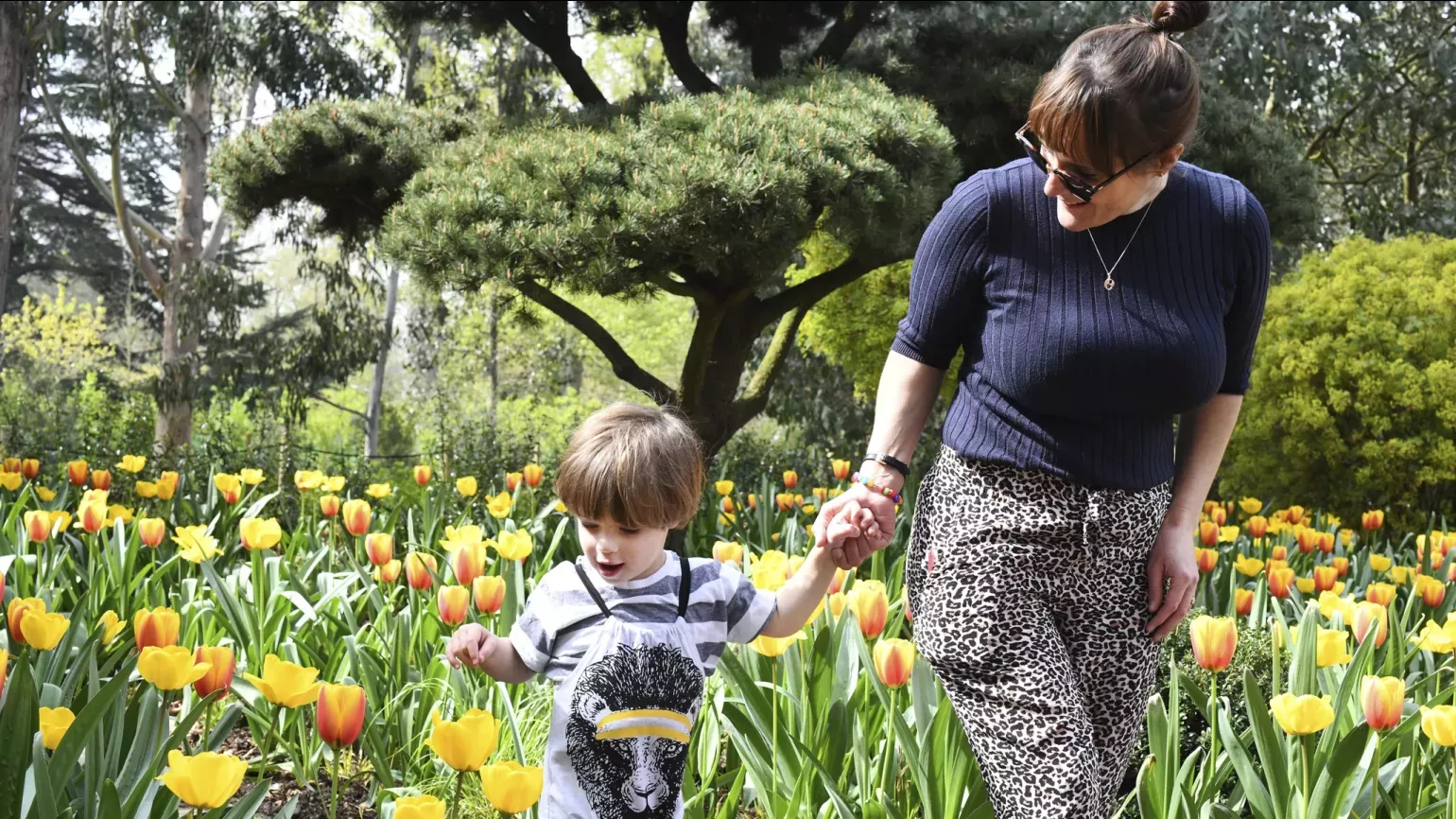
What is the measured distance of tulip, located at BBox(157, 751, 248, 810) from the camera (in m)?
1.25

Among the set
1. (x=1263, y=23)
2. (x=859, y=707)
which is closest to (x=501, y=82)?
(x=1263, y=23)

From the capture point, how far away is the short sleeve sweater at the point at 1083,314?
1506mm

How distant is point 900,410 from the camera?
1631 mm

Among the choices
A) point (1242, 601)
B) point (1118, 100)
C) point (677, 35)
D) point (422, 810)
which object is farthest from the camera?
point (677, 35)

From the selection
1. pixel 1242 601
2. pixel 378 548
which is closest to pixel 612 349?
pixel 378 548

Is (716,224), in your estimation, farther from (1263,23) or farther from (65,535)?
(1263,23)

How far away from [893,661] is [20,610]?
129 cm

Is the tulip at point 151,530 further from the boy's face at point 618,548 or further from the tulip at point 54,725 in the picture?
the boy's face at point 618,548

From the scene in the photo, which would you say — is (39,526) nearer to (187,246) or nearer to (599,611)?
(599,611)

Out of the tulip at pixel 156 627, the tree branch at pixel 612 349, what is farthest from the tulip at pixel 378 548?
the tree branch at pixel 612 349

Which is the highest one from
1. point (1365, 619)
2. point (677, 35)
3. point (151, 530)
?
point (677, 35)

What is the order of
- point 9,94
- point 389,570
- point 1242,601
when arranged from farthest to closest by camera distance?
point 9,94 < point 1242,601 < point 389,570

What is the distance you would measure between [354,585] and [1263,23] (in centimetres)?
826

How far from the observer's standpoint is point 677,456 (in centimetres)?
149
